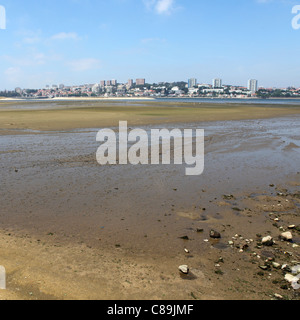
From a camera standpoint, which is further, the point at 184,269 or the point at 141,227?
the point at 141,227

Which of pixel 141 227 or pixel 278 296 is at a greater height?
pixel 141 227

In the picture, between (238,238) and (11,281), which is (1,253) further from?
(238,238)

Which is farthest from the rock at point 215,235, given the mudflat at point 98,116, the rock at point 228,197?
the mudflat at point 98,116

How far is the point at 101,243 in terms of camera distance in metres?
7.57

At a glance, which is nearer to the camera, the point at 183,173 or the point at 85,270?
the point at 85,270

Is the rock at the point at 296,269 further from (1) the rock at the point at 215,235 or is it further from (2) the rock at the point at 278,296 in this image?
(1) the rock at the point at 215,235

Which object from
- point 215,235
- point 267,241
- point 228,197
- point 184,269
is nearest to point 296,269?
point 267,241

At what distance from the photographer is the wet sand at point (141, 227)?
19.1 feet

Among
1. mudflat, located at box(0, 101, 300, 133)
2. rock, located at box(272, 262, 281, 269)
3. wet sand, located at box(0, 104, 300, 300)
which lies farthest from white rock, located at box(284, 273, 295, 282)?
mudflat, located at box(0, 101, 300, 133)

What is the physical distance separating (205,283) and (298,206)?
5.86 metres

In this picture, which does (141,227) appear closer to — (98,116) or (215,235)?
(215,235)

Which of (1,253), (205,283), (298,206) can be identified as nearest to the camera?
(205,283)

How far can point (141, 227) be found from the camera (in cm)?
856
